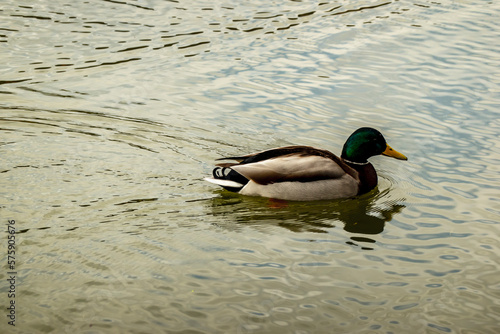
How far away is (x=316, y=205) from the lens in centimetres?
761

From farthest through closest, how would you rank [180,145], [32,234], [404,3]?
[404,3]
[180,145]
[32,234]

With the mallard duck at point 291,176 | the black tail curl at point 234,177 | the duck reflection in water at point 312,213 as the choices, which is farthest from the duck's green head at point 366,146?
the black tail curl at point 234,177

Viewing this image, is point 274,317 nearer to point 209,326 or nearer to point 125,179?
point 209,326

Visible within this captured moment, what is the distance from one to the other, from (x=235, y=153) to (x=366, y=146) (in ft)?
4.75

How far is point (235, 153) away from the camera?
8422mm

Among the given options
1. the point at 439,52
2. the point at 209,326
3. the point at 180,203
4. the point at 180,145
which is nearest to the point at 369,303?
the point at 209,326

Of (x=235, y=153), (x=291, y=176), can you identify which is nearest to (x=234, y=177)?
(x=291, y=176)

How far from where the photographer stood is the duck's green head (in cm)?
810

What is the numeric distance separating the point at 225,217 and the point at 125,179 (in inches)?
45.8

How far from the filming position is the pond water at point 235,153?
5555 mm

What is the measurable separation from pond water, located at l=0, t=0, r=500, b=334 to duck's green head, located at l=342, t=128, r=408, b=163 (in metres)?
0.35

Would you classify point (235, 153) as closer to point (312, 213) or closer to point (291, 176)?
point (291, 176)

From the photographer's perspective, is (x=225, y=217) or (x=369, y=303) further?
(x=225, y=217)

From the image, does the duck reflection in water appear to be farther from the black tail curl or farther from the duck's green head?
the duck's green head
